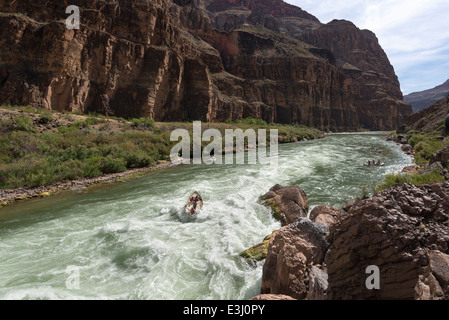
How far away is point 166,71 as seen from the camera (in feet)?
150

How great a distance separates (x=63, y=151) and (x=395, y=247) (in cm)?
1914

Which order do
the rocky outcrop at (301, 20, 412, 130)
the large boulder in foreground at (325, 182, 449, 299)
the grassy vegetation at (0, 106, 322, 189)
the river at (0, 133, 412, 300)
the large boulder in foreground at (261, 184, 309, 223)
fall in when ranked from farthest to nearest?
1. the rocky outcrop at (301, 20, 412, 130)
2. the grassy vegetation at (0, 106, 322, 189)
3. the large boulder in foreground at (261, 184, 309, 223)
4. the river at (0, 133, 412, 300)
5. the large boulder in foreground at (325, 182, 449, 299)

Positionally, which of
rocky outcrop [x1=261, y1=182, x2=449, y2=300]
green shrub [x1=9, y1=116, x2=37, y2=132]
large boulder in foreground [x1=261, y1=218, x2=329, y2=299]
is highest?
green shrub [x1=9, y1=116, x2=37, y2=132]

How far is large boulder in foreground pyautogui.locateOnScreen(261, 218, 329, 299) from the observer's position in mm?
3850

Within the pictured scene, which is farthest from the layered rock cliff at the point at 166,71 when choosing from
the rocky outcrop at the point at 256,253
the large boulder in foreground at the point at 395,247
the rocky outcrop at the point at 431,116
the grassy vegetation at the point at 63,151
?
the rocky outcrop at the point at 431,116

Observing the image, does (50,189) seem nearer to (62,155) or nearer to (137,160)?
(62,155)

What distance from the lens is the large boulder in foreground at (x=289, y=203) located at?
303 inches

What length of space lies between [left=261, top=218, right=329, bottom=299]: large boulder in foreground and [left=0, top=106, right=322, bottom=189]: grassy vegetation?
13541mm

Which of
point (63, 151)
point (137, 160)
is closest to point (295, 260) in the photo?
point (137, 160)

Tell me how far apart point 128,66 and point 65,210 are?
3693 cm

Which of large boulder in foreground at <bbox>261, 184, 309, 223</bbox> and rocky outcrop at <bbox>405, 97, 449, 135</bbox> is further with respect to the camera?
rocky outcrop at <bbox>405, 97, 449, 135</bbox>

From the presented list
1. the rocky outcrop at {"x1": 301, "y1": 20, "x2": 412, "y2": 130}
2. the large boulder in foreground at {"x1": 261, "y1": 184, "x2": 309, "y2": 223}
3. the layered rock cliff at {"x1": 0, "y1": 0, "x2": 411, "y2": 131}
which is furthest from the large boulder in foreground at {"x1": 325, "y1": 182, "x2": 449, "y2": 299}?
the rocky outcrop at {"x1": 301, "y1": 20, "x2": 412, "y2": 130}

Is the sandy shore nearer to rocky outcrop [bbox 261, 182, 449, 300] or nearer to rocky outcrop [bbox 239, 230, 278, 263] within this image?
rocky outcrop [bbox 239, 230, 278, 263]
